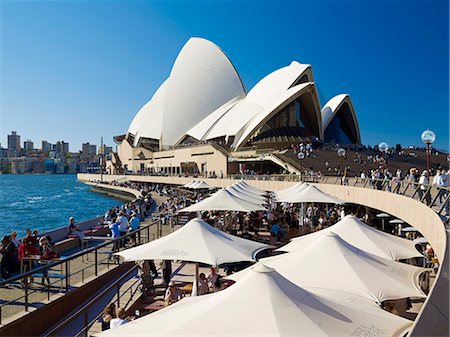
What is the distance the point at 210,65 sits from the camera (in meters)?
62.6

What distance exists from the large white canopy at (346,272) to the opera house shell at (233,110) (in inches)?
1511

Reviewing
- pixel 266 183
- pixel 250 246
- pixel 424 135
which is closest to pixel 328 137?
pixel 266 183

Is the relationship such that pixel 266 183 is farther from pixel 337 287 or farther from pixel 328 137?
pixel 328 137

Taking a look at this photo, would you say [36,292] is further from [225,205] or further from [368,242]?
[225,205]

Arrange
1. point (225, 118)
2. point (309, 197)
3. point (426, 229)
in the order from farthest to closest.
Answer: point (225, 118)
point (309, 197)
point (426, 229)

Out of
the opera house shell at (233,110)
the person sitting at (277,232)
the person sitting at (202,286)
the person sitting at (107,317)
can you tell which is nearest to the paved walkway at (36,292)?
the person sitting at (107,317)

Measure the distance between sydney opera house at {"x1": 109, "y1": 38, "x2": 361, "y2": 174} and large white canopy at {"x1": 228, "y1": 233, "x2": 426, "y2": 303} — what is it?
2853 cm

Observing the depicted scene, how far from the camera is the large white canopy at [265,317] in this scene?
329 centimetres

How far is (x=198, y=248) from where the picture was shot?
24.2 ft

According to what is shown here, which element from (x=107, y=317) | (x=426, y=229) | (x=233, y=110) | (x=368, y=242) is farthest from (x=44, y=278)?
(x=233, y=110)

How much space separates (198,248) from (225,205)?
5681 millimetres

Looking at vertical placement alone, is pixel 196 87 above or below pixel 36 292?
above

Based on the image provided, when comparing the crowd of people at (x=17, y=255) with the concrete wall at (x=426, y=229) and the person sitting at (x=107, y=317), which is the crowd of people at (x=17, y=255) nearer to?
the person sitting at (x=107, y=317)

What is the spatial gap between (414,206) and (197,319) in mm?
7782
